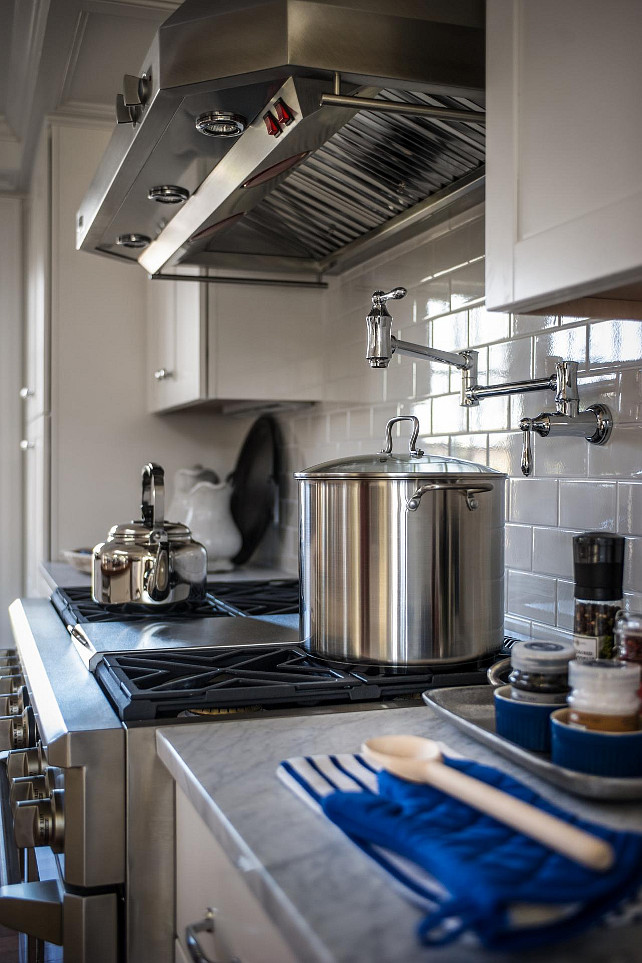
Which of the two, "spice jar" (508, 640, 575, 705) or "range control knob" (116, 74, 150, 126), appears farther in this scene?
"range control knob" (116, 74, 150, 126)

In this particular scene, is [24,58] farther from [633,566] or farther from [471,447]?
[633,566]

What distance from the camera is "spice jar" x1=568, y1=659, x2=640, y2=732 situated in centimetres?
82

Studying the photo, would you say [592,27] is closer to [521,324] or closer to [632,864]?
[521,324]

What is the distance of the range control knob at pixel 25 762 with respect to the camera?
4.51 ft

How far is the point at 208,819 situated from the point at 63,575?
72.1 inches

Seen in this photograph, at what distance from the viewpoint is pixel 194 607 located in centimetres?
188

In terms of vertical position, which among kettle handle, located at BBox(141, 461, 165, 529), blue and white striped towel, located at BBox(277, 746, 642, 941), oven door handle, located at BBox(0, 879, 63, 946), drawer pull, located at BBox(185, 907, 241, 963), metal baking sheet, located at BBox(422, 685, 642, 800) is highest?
kettle handle, located at BBox(141, 461, 165, 529)

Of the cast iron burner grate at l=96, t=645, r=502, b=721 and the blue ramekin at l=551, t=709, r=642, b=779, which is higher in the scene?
the blue ramekin at l=551, t=709, r=642, b=779

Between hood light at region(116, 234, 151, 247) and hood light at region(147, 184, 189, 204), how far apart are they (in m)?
0.30

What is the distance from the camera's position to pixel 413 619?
4.01 ft

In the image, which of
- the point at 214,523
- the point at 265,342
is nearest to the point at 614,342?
the point at 265,342

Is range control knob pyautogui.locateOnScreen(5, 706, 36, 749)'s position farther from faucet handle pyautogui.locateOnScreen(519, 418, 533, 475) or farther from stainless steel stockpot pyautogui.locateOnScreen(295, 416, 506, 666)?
faucet handle pyautogui.locateOnScreen(519, 418, 533, 475)

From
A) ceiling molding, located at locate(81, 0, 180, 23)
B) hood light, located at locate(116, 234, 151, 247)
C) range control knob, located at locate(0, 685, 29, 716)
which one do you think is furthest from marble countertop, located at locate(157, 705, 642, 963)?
ceiling molding, located at locate(81, 0, 180, 23)

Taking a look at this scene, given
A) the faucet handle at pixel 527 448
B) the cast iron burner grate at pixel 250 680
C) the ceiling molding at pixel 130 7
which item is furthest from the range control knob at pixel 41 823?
the ceiling molding at pixel 130 7
